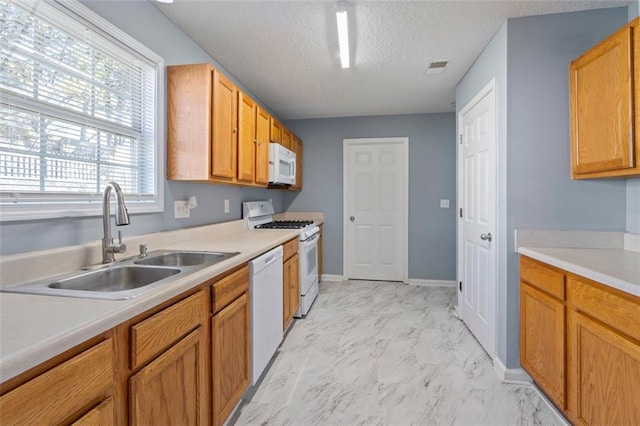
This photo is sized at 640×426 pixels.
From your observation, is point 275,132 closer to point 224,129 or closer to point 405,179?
point 224,129

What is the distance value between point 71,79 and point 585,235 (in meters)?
2.97

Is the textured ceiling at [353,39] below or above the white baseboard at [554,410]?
above

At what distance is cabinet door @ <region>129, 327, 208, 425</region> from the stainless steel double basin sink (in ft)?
0.83

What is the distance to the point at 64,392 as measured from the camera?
0.71 m

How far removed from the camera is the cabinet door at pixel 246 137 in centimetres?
247

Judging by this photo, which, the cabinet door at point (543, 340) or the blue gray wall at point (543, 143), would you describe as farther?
the blue gray wall at point (543, 143)

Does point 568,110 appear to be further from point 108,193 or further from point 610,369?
point 108,193

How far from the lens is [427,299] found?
3676mm

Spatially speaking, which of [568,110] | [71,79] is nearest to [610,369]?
[568,110]

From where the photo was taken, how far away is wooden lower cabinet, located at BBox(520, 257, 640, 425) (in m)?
1.19

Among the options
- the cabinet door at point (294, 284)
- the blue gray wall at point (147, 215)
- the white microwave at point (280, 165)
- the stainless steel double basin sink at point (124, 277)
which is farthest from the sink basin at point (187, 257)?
the white microwave at point (280, 165)

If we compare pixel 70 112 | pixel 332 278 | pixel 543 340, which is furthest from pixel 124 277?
pixel 332 278

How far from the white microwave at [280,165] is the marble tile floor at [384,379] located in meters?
1.48

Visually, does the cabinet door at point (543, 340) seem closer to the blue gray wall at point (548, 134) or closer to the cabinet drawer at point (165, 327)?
the blue gray wall at point (548, 134)
